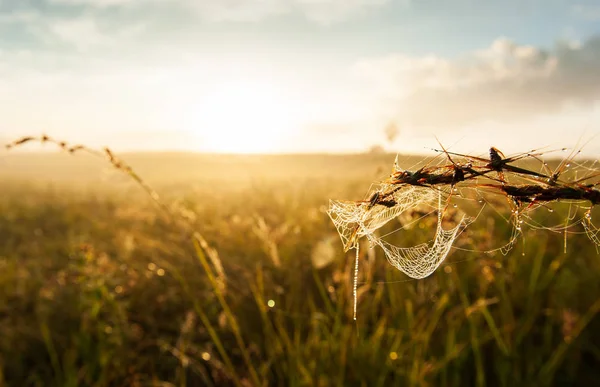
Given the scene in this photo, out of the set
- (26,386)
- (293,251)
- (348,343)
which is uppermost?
(293,251)

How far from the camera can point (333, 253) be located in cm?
396

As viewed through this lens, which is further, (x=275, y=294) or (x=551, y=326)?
(x=275, y=294)

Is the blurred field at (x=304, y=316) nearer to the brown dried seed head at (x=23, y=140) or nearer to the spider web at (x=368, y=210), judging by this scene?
the brown dried seed head at (x=23, y=140)

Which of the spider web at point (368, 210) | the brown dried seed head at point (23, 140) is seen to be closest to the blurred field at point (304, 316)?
the brown dried seed head at point (23, 140)

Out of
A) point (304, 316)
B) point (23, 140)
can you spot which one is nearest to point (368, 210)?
point (23, 140)

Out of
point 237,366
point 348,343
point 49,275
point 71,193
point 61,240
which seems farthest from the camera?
point 71,193

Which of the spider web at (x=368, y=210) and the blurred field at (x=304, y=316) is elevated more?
the spider web at (x=368, y=210)

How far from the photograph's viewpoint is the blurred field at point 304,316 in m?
2.79

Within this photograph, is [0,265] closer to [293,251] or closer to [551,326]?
[293,251]

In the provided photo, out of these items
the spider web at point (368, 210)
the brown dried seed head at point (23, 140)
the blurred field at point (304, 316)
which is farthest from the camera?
the blurred field at point (304, 316)

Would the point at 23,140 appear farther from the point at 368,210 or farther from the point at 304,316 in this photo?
the point at 304,316

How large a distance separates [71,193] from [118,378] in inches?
271

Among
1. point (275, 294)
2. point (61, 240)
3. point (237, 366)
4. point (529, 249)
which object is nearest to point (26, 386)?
point (237, 366)

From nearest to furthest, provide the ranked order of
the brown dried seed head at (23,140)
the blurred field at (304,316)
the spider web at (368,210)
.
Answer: the spider web at (368,210), the brown dried seed head at (23,140), the blurred field at (304,316)
